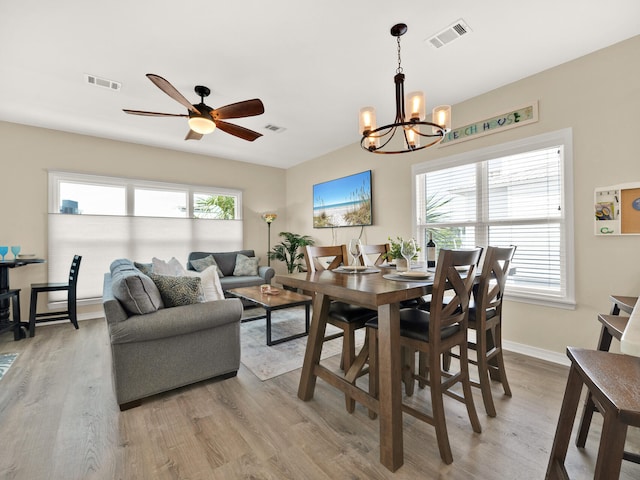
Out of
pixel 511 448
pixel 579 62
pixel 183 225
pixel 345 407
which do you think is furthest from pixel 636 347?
pixel 183 225

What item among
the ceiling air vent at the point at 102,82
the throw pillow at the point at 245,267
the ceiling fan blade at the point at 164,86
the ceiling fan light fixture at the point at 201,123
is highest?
the ceiling air vent at the point at 102,82

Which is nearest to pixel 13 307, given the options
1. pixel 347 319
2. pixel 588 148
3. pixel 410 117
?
pixel 347 319

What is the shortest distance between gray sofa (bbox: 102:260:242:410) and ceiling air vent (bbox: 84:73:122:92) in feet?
6.77

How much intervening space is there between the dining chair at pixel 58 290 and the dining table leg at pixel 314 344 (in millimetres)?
3317

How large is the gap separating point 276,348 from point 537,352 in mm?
2552

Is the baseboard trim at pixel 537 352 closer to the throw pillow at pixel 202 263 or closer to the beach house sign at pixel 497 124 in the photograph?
the beach house sign at pixel 497 124

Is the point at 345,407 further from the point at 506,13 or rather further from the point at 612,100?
the point at 612,100

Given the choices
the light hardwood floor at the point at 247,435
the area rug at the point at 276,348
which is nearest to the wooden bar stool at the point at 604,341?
the light hardwood floor at the point at 247,435

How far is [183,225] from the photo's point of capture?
510cm

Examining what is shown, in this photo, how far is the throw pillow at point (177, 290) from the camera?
2.23 meters

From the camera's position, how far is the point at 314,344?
6.64 ft

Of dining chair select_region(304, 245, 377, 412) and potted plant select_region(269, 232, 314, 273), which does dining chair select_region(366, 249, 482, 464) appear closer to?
dining chair select_region(304, 245, 377, 412)

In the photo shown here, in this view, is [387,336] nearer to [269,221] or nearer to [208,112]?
[208,112]

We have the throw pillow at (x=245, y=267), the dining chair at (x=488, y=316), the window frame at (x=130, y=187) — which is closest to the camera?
the dining chair at (x=488, y=316)
